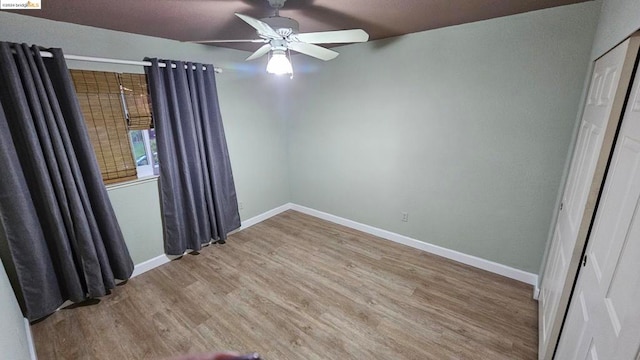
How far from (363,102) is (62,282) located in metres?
3.26

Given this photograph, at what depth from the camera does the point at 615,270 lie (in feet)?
2.90

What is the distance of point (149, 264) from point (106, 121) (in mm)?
1442

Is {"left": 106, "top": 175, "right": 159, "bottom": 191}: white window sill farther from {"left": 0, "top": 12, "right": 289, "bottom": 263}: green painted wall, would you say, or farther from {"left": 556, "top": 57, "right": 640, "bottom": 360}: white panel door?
{"left": 556, "top": 57, "right": 640, "bottom": 360}: white panel door

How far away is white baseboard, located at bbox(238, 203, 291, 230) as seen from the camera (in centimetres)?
359

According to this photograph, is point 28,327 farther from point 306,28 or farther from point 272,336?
point 306,28

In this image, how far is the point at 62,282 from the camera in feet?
6.94

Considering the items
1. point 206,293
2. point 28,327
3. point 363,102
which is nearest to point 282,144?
point 363,102

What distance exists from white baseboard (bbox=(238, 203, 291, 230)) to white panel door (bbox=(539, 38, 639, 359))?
10.3 feet

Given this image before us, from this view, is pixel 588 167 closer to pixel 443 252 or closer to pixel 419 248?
pixel 443 252

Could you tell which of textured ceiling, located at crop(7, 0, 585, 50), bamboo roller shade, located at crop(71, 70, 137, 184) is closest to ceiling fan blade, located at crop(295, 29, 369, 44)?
textured ceiling, located at crop(7, 0, 585, 50)

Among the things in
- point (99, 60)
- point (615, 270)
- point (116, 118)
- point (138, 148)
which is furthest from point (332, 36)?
point (138, 148)

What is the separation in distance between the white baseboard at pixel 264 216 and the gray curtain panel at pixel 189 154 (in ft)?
1.56

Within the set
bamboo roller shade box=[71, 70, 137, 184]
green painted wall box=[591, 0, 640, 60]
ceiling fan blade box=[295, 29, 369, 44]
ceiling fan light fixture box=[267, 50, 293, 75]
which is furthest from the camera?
bamboo roller shade box=[71, 70, 137, 184]

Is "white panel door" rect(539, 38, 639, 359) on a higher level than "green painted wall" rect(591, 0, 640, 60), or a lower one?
lower
